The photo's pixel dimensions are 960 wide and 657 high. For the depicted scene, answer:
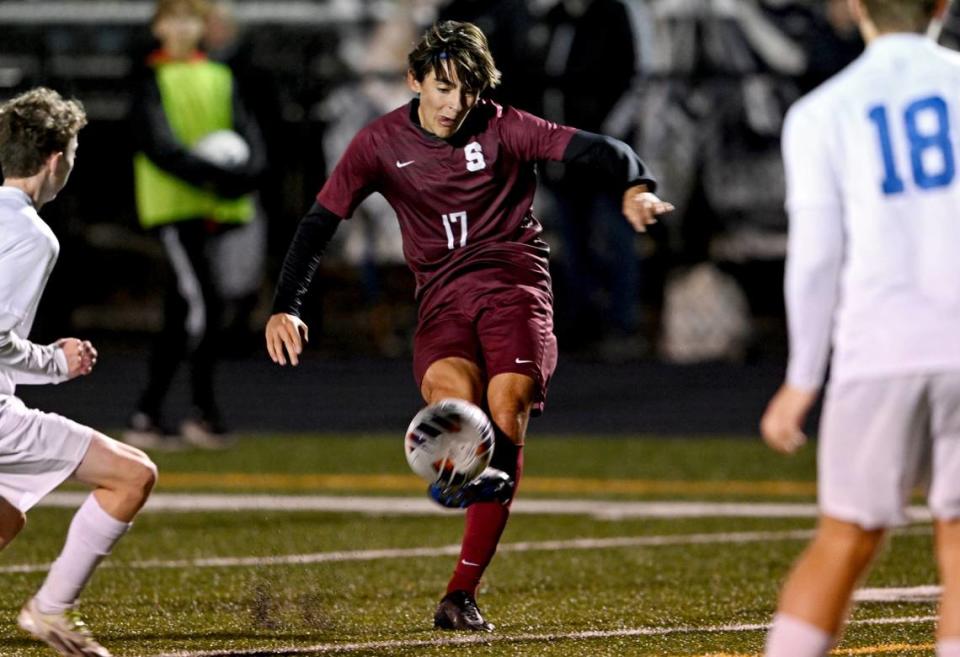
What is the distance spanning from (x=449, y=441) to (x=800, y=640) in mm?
1760

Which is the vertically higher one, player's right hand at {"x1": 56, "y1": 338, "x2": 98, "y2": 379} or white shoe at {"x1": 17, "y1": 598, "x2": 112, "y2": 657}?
player's right hand at {"x1": 56, "y1": 338, "x2": 98, "y2": 379}

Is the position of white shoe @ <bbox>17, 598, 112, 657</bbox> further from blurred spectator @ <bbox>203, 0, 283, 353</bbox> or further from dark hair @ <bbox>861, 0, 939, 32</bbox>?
blurred spectator @ <bbox>203, 0, 283, 353</bbox>

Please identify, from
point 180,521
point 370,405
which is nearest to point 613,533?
point 180,521

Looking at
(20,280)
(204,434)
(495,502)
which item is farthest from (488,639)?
(204,434)

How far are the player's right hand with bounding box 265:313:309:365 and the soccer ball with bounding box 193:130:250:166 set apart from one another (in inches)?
244

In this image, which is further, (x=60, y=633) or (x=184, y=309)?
(x=184, y=309)

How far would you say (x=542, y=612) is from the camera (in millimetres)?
6641

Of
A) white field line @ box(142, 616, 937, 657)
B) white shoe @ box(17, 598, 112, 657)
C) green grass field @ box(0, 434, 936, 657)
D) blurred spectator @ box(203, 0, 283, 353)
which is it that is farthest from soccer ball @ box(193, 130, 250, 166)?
white shoe @ box(17, 598, 112, 657)

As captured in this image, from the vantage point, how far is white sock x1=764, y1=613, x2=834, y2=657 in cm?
431

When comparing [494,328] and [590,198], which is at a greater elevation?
[494,328]

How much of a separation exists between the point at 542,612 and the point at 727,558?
173 cm

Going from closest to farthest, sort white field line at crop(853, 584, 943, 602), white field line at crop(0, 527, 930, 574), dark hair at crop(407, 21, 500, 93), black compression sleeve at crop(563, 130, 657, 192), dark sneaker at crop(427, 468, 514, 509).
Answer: dark sneaker at crop(427, 468, 514, 509)
black compression sleeve at crop(563, 130, 657, 192)
dark hair at crop(407, 21, 500, 93)
white field line at crop(853, 584, 943, 602)
white field line at crop(0, 527, 930, 574)

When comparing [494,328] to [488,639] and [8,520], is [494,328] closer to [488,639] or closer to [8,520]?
[488,639]

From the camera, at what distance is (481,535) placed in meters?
6.34
